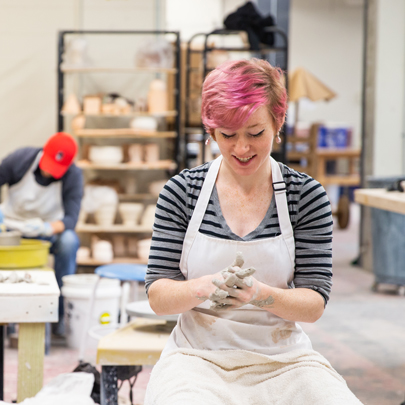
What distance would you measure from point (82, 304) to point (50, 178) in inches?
34.6

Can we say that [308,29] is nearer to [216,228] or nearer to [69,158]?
[69,158]

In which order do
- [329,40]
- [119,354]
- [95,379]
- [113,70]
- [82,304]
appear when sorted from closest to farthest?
[119,354] → [95,379] → [82,304] → [113,70] → [329,40]

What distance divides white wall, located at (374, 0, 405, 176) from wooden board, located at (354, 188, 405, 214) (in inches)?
103

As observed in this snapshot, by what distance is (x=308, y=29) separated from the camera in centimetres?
1210

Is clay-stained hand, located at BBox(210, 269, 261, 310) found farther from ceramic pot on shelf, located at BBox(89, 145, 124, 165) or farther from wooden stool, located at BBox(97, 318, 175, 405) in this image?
ceramic pot on shelf, located at BBox(89, 145, 124, 165)

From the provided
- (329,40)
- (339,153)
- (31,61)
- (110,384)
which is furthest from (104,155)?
(329,40)

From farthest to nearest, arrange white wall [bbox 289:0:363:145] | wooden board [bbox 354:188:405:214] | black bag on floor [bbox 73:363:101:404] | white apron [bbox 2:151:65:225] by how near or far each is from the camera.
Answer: white wall [bbox 289:0:363:145], white apron [bbox 2:151:65:225], wooden board [bbox 354:188:405:214], black bag on floor [bbox 73:363:101:404]

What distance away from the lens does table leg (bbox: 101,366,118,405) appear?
2041 millimetres

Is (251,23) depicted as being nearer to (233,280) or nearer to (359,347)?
(359,347)

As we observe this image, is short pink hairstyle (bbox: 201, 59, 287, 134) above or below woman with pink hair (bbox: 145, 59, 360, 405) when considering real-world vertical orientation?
above

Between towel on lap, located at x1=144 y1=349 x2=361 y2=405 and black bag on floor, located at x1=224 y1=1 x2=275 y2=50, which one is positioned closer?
towel on lap, located at x1=144 y1=349 x2=361 y2=405

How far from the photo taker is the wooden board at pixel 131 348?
2.02m

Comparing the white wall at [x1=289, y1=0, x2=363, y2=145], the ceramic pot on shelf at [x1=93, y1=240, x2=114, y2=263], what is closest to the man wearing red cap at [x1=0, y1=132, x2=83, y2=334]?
the ceramic pot on shelf at [x1=93, y1=240, x2=114, y2=263]

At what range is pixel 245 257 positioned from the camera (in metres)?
1.54
